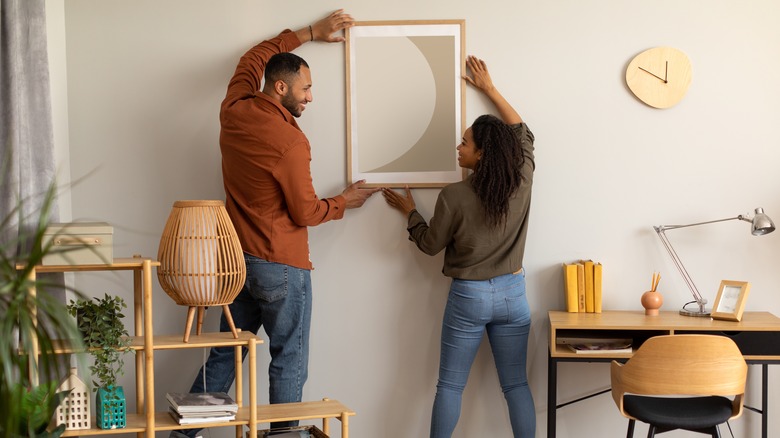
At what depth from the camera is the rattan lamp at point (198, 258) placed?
289 centimetres

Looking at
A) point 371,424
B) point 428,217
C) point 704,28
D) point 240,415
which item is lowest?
point 371,424

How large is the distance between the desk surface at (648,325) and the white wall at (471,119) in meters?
0.22

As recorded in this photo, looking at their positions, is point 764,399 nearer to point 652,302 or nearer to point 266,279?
point 652,302

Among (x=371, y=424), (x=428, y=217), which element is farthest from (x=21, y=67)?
(x=371, y=424)

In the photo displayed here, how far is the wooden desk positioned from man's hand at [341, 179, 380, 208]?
97cm

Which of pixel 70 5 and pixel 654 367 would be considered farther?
pixel 70 5

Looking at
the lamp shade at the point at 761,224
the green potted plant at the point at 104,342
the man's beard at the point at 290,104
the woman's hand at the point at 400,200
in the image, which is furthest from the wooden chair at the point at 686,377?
the green potted plant at the point at 104,342

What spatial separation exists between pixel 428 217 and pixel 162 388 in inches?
58.1

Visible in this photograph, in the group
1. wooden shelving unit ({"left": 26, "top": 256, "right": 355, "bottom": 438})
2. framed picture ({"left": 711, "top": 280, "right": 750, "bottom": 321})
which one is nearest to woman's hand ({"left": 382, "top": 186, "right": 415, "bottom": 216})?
wooden shelving unit ({"left": 26, "top": 256, "right": 355, "bottom": 438})

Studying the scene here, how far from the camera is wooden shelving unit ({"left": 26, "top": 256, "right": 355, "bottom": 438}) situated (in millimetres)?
2795

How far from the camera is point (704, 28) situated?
3.79 m

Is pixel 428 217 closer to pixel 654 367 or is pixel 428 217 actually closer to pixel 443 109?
pixel 443 109

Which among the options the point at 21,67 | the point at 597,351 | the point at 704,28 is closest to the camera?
the point at 21,67

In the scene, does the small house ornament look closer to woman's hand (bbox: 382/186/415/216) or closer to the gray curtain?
the gray curtain
